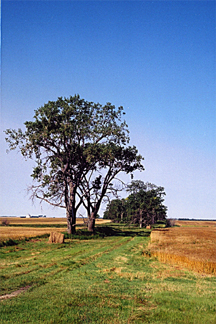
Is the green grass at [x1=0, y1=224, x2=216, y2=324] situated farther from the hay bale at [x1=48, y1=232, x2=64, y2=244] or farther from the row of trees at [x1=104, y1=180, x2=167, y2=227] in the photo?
the row of trees at [x1=104, y1=180, x2=167, y2=227]

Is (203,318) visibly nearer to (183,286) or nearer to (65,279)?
(183,286)

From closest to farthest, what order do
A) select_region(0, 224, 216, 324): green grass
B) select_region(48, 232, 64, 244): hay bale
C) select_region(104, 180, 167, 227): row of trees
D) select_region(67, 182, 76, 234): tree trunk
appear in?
1. select_region(0, 224, 216, 324): green grass
2. select_region(48, 232, 64, 244): hay bale
3. select_region(67, 182, 76, 234): tree trunk
4. select_region(104, 180, 167, 227): row of trees

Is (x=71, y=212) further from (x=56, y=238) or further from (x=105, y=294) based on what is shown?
(x=105, y=294)

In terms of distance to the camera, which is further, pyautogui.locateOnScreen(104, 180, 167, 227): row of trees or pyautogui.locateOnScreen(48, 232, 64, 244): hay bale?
pyautogui.locateOnScreen(104, 180, 167, 227): row of trees

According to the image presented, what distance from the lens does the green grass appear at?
367 inches

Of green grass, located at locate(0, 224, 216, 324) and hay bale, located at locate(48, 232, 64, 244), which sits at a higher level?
hay bale, located at locate(48, 232, 64, 244)

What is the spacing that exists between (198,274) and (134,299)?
6.86 meters

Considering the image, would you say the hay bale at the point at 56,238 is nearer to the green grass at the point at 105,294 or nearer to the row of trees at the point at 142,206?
the green grass at the point at 105,294

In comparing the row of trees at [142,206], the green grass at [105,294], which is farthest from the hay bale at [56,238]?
the row of trees at [142,206]

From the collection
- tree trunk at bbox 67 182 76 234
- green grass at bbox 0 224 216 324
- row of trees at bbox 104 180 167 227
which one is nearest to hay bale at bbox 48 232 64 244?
tree trunk at bbox 67 182 76 234

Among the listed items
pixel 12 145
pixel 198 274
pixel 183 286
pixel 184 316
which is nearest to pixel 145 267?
pixel 198 274

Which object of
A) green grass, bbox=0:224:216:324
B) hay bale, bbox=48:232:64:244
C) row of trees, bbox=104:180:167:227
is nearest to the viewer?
green grass, bbox=0:224:216:324

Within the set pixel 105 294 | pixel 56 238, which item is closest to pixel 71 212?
pixel 56 238

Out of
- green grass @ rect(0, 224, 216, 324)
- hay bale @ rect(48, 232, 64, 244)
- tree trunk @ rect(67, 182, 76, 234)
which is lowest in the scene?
green grass @ rect(0, 224, 216, 324)
